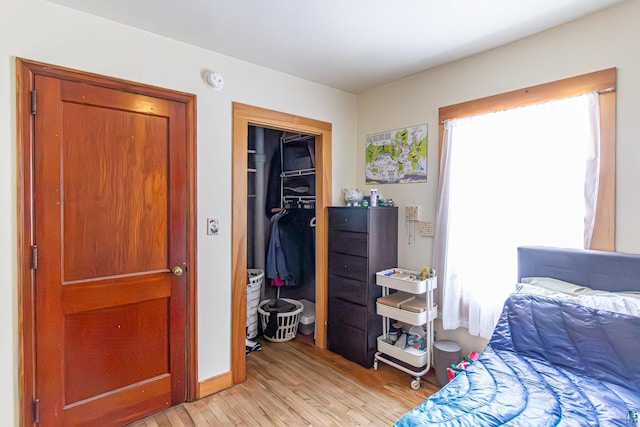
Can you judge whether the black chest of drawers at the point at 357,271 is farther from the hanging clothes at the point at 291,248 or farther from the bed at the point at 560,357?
the bed at the point at 560,357

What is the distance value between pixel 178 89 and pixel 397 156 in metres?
1.86

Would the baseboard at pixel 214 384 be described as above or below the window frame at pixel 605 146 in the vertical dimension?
below

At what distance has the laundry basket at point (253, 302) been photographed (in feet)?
10.9

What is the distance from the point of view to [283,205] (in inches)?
156

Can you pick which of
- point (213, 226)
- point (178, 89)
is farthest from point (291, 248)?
point (178, 89)

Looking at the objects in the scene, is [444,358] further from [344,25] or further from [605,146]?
[344,25]

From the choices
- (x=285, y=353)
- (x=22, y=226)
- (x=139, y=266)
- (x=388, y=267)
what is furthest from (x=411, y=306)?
(x=22, y=226)

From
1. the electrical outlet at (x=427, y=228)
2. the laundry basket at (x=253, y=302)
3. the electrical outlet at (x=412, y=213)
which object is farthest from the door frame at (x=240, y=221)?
the electrical outlet at (x=427, y=228)

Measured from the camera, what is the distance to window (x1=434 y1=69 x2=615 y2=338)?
1943mm

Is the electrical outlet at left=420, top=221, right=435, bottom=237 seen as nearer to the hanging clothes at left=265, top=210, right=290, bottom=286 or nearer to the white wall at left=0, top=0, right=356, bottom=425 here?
the white wall at left=0, top=0, right=356, bottom=425

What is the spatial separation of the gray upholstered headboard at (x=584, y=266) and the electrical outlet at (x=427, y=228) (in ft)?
2.34

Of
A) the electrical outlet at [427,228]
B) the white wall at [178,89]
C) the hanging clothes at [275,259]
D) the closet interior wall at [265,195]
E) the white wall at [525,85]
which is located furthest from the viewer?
the closet interior wall at [265,195]

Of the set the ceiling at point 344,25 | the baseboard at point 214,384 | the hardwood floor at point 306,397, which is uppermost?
the ceiling at point 344,25

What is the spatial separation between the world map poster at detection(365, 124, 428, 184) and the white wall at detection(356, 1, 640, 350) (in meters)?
0.06
